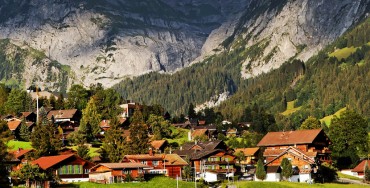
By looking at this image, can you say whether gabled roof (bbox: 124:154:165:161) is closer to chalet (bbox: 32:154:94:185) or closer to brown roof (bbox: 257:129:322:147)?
chalet (bbox: 32:154:94:185)

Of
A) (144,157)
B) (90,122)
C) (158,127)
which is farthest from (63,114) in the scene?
(144,157)

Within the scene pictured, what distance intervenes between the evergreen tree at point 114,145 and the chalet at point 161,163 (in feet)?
16.0

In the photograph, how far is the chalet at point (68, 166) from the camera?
120 metres

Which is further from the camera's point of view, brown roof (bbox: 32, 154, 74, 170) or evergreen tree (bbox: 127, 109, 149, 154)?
evergreen tree (bbox: 127, 109, 149, 154)

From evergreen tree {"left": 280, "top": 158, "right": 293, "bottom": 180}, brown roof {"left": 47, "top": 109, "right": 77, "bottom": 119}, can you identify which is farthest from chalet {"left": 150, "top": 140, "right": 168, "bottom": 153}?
brown roof {"left": 47, "top": 109, "right": 77, "bottom": 119}

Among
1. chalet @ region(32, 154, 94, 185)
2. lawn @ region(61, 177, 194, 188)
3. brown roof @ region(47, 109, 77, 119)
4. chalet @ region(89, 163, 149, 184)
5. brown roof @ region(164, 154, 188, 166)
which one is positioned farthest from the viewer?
brown roof @ region(47, 109, 77, 119)

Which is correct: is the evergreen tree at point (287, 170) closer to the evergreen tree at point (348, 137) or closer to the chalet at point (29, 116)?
the evergreen tree at point (348, 137)

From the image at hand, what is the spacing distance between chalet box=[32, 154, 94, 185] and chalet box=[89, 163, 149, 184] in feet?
6.10

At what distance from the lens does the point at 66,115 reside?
189 meters

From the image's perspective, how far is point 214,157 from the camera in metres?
147

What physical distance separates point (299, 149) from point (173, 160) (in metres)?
27.5

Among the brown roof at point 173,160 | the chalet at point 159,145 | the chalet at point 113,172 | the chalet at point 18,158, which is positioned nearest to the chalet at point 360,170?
the brown roof at point 173,160

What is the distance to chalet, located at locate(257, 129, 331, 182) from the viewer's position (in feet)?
462

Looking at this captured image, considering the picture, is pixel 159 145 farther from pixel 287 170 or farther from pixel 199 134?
pixel 287 170
